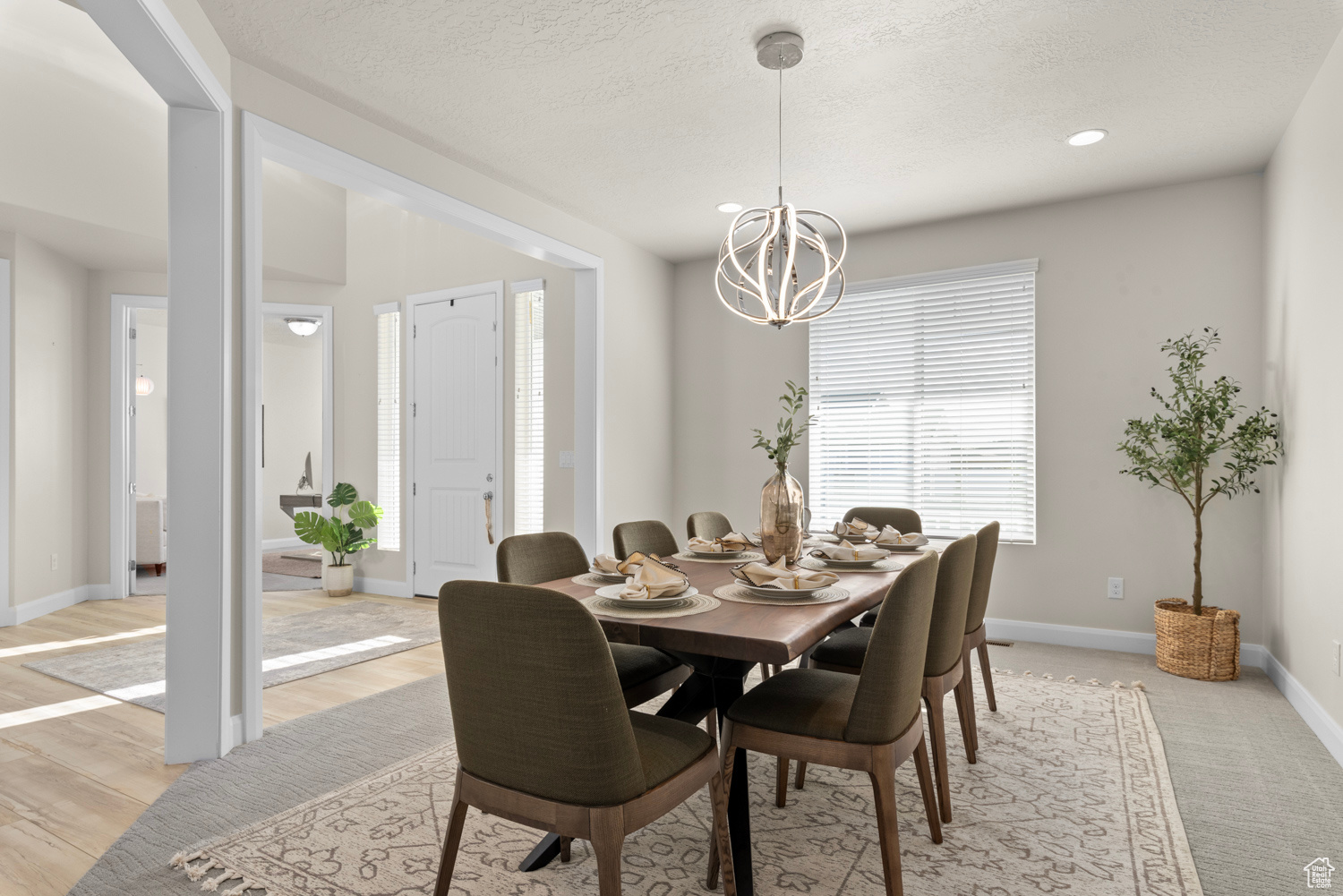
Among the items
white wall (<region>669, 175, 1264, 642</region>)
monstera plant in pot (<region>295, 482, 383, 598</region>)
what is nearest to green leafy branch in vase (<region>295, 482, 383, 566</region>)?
monstera plant in pot (<region>295, 482, 383, 598</region>)

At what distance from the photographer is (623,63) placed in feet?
9.41

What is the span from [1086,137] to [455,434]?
4.50 meters

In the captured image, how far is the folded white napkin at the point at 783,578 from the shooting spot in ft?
6.54

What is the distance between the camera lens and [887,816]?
1.67m

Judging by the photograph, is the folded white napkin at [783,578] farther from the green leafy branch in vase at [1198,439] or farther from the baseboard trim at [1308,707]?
the green leafy branch in vase at [1198,439]

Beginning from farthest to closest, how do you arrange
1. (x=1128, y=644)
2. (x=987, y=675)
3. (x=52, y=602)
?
(x=52, y=602) → (x=1128, y=644) → (x=987, y=675)

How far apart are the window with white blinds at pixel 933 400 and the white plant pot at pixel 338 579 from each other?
3.75 meters

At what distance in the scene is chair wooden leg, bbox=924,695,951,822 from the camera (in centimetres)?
217

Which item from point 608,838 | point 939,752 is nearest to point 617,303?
point 939,752

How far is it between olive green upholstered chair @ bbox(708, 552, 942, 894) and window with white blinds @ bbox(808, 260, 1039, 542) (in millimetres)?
3060

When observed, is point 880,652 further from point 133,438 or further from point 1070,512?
point 133,438

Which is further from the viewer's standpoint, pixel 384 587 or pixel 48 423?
pixel 384 587

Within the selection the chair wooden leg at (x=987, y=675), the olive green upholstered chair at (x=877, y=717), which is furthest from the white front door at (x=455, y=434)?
the olive green upholstered chair at (x=877, y=717)

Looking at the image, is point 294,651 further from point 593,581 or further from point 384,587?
point 593,581
